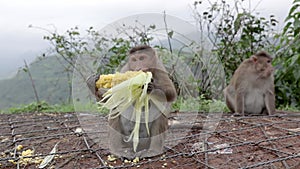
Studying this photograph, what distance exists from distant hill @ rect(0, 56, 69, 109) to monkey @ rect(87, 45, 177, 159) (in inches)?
205

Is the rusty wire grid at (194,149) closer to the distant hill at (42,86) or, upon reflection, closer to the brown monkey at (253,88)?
the brown monkey at (253,88)

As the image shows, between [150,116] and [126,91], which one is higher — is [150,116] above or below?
below

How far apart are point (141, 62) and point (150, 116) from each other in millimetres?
473

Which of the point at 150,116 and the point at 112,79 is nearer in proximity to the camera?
the point at 112,79

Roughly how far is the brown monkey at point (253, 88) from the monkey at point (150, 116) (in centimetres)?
317

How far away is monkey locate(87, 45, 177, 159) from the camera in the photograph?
9.33 ft

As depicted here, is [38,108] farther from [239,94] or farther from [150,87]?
[150,87]

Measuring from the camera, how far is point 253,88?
617 cm

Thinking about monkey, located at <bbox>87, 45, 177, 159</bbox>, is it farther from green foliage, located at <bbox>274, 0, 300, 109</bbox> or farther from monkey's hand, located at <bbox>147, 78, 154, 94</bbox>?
green foliage, located at <bbox>274, 0, 300, 109</bbox>

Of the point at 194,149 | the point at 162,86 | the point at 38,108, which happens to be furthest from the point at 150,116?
the point at 38,108

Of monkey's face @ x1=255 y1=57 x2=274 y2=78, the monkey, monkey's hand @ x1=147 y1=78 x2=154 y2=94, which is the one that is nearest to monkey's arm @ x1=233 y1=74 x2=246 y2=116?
monkey's face @ x1=255 y1=57 x2=274 y2=78

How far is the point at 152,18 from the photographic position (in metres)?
2.77

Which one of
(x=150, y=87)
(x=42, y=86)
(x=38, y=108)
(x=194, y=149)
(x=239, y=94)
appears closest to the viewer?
(x=150, y=87)

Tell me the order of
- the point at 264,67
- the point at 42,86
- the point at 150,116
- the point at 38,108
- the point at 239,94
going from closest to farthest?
the point at 150,116 < the point at 264,67 < the point at 239,94 < the point at 38,108 < the point at 42,86
